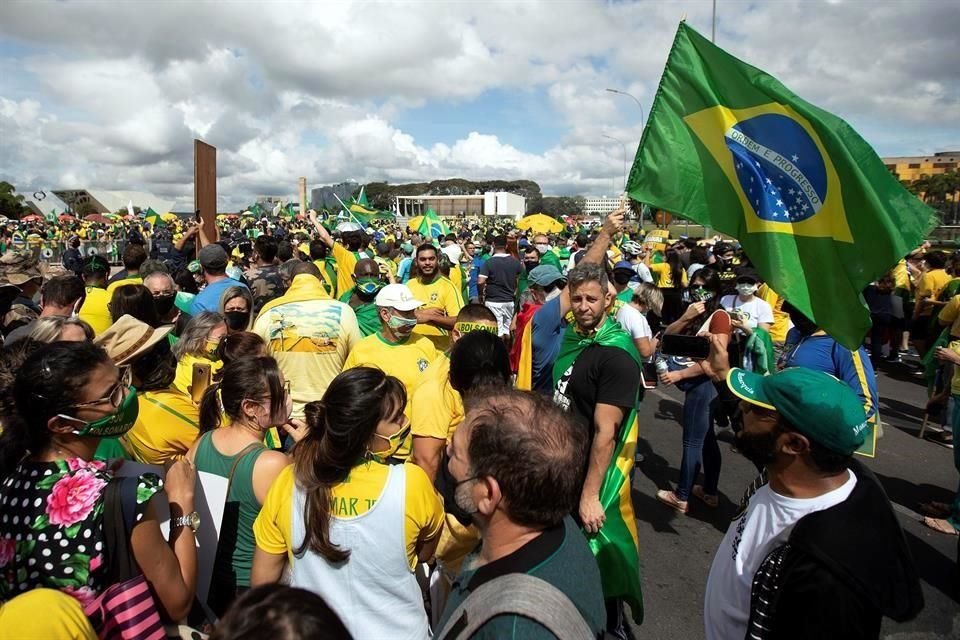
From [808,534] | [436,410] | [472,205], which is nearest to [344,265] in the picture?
[436,410]

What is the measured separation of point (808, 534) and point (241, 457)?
2.01 meters

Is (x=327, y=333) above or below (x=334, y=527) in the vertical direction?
above

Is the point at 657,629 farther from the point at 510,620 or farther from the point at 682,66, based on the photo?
the point at 682,66

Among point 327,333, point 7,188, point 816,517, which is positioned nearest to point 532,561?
point 816,517

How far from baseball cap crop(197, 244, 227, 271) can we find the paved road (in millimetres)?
4317

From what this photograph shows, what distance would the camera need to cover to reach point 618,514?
2951mm

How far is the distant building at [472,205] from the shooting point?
90.3 metres

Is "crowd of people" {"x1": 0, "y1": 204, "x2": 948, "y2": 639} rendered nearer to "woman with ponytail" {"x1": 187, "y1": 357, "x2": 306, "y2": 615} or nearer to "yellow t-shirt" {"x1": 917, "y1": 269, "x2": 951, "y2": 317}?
"woman with ponytail" {"x1": 187, "y1": 357, "x2": 306, "y2": 615}

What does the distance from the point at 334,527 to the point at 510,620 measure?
2.82 ft

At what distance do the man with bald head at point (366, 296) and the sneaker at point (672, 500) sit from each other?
2908 mm

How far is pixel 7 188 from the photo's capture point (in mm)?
60969

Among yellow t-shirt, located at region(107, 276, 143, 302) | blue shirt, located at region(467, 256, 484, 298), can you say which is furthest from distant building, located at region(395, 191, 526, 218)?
yellow t-shirt, located at region(107, 276, 143, 302)

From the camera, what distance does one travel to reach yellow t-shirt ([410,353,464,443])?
2885 millimetres

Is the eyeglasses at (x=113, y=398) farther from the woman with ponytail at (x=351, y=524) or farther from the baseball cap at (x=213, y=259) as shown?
the baseball cap at (x=213, y=259)
